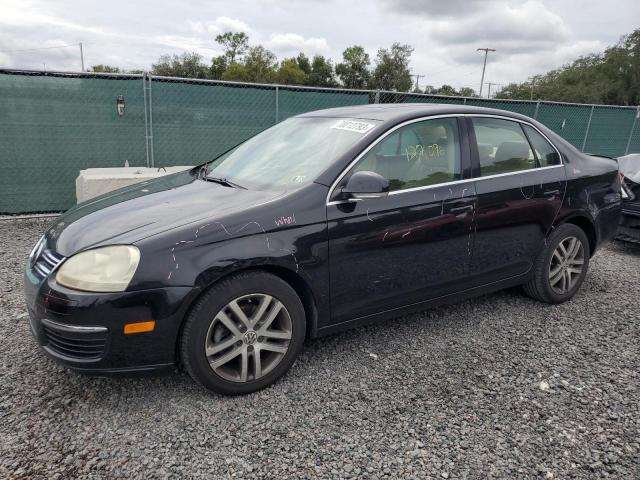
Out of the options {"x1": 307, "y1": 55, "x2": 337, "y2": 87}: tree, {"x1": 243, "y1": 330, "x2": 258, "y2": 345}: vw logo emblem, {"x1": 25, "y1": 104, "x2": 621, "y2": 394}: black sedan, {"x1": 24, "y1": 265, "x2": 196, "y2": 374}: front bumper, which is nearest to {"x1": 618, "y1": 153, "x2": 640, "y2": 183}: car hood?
{"x1": 25, "y1": 104, "x2": 621, "y2": 394}: black sedan

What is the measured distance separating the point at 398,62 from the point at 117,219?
2723 inches

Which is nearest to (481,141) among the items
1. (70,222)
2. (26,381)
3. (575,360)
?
(575,360)

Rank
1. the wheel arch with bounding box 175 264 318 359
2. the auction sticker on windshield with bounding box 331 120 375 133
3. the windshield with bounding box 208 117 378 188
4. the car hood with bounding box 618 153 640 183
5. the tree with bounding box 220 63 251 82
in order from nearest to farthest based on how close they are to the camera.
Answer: the wheel arch with bounding box 175 264 318 359
the windshield with bounding box 208 117 378 188
the auction sticker on windshield with bounding box 331 120 375 133
the car hood with bounding box 618 153 640 183
the tree with bounding box 220 63 251 82

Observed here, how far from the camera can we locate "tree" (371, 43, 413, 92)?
216 ft

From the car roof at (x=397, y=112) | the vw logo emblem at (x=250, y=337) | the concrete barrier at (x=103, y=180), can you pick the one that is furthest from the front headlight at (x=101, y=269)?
the concrete barrier at (x=103, y=180)

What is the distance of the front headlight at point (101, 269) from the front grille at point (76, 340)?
20 centimetres

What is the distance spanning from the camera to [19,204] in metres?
6.47

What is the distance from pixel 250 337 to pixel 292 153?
128 centimetres

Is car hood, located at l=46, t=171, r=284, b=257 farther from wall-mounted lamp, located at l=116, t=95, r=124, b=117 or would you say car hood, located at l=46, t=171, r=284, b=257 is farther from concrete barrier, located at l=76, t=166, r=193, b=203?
wall-mounted lamp, located at l=116, t=95, r=124, b=117

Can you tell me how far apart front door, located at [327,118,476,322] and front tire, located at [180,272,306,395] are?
1.09 feet

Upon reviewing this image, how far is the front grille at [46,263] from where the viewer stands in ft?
7.97

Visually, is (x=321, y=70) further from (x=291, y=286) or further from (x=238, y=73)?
(x=291, y=286)

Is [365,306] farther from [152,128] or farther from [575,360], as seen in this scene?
[152,128]

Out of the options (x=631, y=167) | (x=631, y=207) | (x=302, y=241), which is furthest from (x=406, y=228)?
(x=631, y=167)
